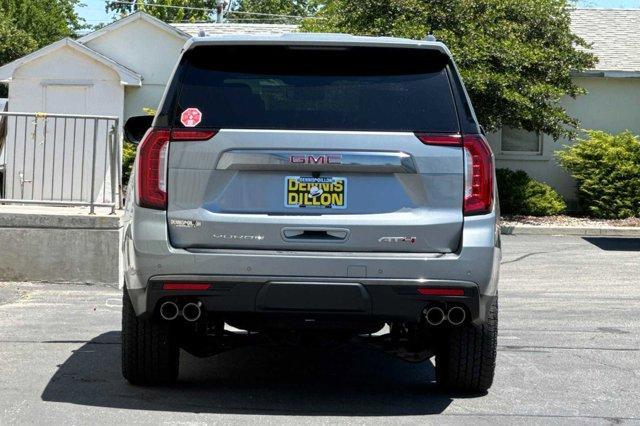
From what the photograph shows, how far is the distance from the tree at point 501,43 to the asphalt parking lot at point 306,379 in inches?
471

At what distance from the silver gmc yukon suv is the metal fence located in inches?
227

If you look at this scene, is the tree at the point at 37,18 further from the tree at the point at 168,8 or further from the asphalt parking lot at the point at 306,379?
the asphalt parking lot at the point at 306,379

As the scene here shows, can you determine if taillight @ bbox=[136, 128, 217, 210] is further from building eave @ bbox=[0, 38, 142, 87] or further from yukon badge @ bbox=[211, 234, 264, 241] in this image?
building eave @ bbox=[0, 38, 142, 87]

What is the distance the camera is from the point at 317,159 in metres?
6.12

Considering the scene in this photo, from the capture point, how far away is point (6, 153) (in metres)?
12.2

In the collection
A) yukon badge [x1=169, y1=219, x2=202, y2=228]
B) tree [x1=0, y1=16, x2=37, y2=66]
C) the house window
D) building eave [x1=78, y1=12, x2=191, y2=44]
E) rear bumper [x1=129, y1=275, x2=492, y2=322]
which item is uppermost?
tree [x1=0, y1=16, x2=37, y2=66]

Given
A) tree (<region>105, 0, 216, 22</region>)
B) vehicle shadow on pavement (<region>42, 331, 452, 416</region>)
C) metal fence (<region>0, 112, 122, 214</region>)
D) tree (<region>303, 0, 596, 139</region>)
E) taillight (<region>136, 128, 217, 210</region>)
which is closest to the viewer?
taillight (<region>136, 128, 217, 210</region>)

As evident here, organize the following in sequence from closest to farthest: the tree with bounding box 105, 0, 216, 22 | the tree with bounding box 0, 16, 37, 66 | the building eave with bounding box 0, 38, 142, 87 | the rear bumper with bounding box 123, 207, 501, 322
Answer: the rear bumper with bounding box 123, 207, 501, 322 < the building eave with bounding box 0, 38, 142, 87 < the tree with bounding box 0, 16, 37, 66 < the tree with bounding box 105, 0, 216, 22

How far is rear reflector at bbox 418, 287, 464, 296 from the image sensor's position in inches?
240

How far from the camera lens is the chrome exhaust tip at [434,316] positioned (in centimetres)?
618

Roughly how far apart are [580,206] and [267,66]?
19.8 metres

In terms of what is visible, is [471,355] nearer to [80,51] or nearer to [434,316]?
[434,316]

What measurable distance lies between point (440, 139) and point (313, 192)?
27.8 inches

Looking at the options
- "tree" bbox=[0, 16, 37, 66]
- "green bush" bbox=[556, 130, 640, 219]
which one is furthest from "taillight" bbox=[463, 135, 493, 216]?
"tree" bbox=[0, 16, 37, 66]
